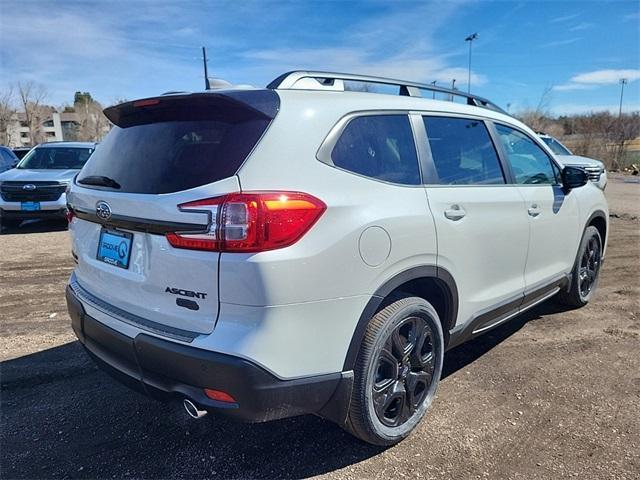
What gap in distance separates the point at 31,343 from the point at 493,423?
146 inches

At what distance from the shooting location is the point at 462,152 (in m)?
3.09

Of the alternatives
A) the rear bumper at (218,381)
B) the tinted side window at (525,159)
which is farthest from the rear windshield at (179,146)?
the tinted side window at (525,159)

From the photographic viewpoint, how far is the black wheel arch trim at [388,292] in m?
2.24

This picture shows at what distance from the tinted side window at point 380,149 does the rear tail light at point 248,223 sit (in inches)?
16.1

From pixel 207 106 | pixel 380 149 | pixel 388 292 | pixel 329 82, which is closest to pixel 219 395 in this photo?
pixel 388 292

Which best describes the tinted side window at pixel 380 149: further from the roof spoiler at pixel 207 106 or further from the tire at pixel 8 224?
the tire at pixel 8 224

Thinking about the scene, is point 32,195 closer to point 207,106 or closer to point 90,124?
point 207,106

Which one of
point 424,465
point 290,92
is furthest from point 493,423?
point 290,92

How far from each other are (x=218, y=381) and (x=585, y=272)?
13.5 ft

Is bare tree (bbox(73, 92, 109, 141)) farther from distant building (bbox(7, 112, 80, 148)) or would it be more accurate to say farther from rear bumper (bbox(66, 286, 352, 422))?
rear bumper (bbox(66, 286, 352, 422))

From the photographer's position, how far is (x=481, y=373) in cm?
347

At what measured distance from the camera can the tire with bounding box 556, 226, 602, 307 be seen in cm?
445

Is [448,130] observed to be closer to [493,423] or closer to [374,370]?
[374,370]

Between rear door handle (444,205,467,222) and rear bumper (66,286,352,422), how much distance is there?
1.11 m
